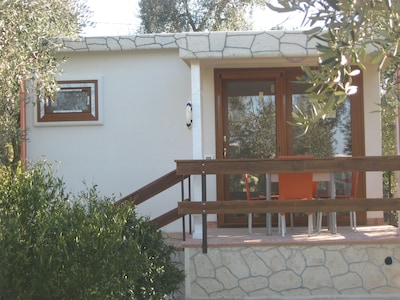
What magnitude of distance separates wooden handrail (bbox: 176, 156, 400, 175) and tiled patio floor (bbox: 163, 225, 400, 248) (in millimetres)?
809

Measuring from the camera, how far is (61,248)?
4.48 meters

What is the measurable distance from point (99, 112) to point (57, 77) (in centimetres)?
83

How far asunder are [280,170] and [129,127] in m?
2.99

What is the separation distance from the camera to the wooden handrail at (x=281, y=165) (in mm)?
6305

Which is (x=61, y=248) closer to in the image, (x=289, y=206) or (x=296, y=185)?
(x=289, y=206)

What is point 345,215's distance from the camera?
323 inches

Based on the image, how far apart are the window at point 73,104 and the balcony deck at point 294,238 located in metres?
2.58

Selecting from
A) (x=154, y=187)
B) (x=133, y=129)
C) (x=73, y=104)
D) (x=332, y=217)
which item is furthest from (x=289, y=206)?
(x=73, y=104)

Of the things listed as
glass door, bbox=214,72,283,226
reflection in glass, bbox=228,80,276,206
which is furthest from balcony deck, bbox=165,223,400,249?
reflection in glass, bbox=228,80,276,206

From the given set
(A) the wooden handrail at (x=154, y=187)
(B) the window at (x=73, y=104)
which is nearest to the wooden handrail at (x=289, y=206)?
(A) the wooden handrail at (x=154, y=187)

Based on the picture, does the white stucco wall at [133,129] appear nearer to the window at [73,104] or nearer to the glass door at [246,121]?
the window at [73,104]

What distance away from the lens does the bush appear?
4434mm

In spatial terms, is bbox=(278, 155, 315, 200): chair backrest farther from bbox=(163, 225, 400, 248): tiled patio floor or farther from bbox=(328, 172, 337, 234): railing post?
bbox=(163, 225, 400, 248): tiled patio floor

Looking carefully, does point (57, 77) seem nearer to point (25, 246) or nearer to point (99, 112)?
point (99, 112)
